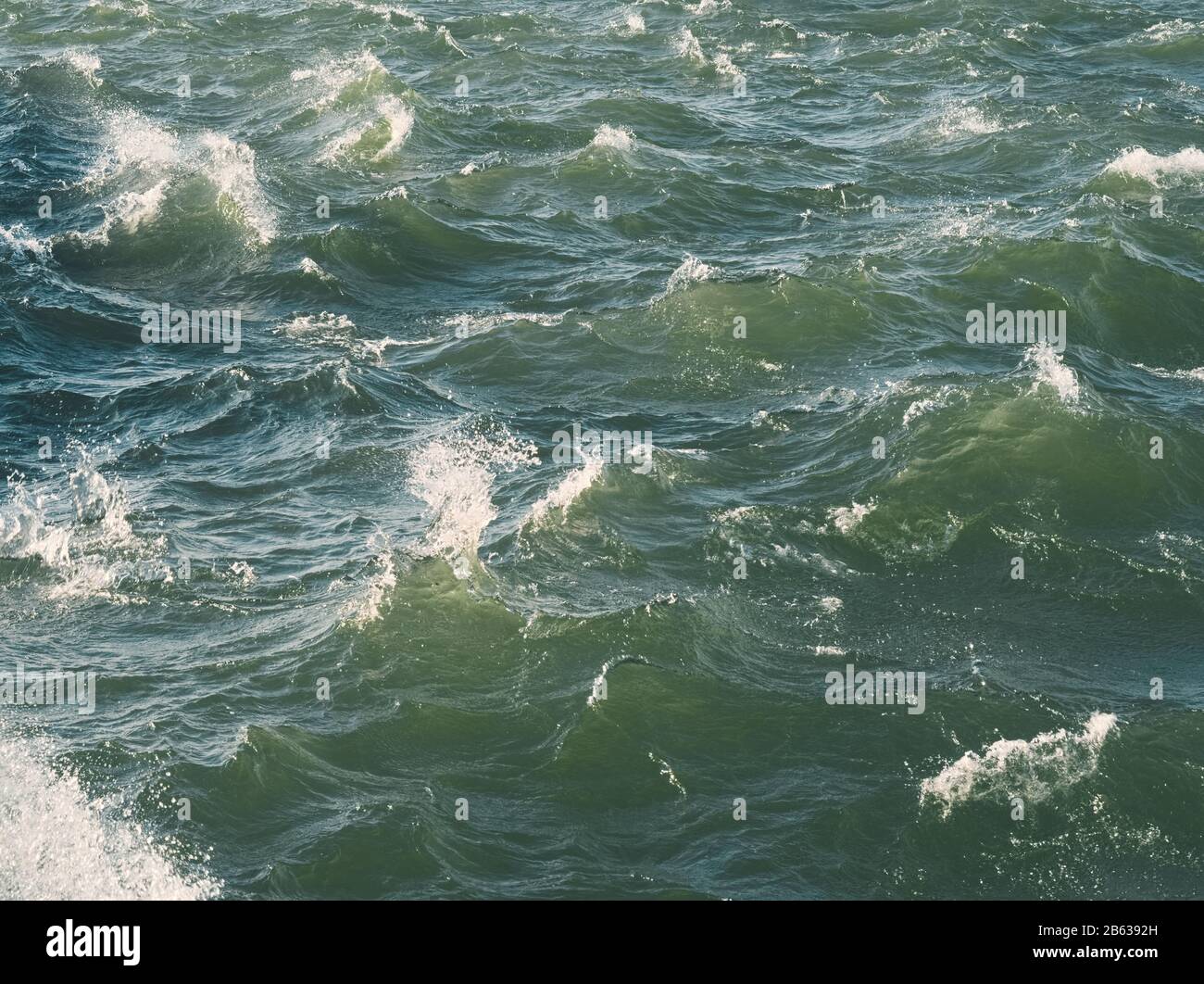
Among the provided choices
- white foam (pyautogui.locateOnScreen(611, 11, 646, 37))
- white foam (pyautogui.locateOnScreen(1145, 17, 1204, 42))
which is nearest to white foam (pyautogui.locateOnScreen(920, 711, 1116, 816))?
white foam (pyautogui.locateOnScreen(1145, 17, 1204, 42))

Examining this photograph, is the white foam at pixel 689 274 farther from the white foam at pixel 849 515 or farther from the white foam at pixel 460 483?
the white foam at pixel 849 515

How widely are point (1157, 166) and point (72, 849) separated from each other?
93.8ft

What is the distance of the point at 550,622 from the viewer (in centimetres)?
2100

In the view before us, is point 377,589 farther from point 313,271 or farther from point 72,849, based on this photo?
point 313,271

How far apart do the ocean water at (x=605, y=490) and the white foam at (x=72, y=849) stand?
0.05 meters

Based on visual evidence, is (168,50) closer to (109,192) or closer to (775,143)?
(109,192)

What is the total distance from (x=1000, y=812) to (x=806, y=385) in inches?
455

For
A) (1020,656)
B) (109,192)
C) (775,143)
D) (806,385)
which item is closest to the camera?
(1020,656)

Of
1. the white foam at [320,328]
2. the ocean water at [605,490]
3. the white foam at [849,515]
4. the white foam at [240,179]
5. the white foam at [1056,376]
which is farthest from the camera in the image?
the white foam at [240,179]

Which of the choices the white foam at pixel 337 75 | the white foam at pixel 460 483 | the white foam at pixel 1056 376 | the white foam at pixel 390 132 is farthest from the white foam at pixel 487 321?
the white foam at pixel 337 75

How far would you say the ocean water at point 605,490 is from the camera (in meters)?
17.7

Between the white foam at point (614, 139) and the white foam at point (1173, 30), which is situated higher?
the white foam at point (1173, 30)

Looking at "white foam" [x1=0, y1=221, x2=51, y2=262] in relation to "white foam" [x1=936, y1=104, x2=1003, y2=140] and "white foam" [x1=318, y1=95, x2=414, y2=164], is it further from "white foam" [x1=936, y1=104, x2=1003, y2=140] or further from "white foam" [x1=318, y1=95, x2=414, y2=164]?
"white foam" [x1=936, y1=104, x2=1003, y2=140]

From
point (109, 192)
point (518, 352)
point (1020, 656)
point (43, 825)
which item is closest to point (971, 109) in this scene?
point (518, 352)
